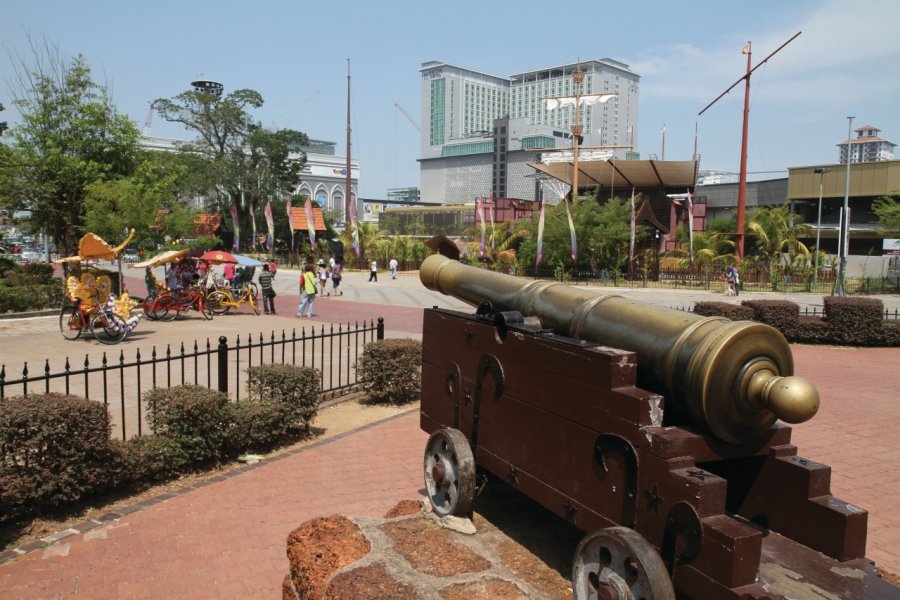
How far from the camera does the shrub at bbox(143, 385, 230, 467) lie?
5.53 metres

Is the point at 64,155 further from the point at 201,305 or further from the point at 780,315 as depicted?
the point at 780,315

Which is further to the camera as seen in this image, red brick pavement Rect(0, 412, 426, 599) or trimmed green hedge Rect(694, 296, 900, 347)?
trimmed green hedge Rect(694, 296, 900, 347)

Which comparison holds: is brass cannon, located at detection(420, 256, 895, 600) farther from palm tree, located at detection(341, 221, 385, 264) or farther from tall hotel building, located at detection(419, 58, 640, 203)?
tall hotel building, located at detection(419, 58, 640, 203)

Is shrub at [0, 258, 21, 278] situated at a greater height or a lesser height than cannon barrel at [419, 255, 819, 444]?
lesser

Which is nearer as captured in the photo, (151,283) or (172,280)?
(151,283)

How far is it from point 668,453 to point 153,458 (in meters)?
4.23

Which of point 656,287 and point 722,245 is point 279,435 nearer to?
point 656,287

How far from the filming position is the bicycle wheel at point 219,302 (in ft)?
57.5

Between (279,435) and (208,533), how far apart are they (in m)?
1.97

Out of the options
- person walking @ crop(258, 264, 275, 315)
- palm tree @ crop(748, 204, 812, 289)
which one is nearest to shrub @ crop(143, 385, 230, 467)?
person walking @ crop(258, 264, 275, 315)

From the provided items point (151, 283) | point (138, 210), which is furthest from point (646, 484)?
point (138, 210)

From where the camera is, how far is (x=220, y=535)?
4465 mm

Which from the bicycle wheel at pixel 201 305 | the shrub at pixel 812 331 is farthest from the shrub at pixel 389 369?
the bicycle wheel at pixel 201 305

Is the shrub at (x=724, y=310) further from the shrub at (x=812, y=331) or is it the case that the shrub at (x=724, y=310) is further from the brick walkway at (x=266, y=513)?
the brick walkway at (x=266, y=513)
